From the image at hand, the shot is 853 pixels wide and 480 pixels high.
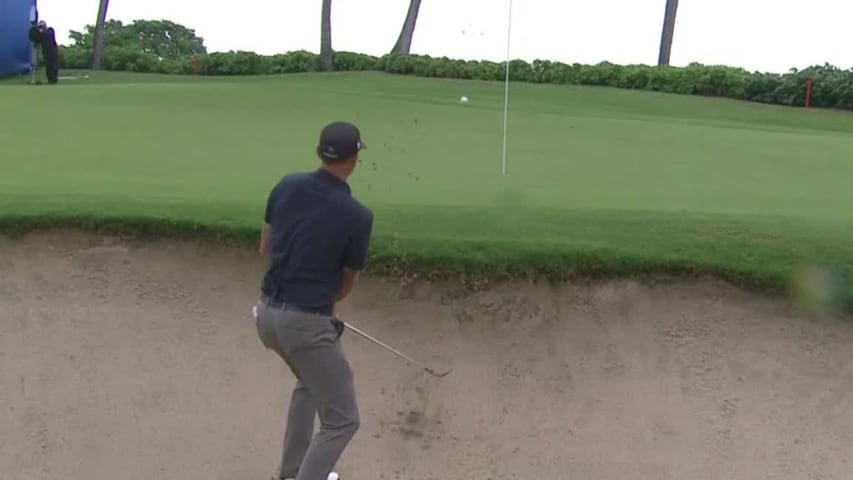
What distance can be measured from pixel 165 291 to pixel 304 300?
102 inches

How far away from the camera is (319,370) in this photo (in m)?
4.59

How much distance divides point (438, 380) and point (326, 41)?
31.3 meters

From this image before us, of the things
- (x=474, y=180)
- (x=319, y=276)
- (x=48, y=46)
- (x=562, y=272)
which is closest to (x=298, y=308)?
(x=319, y=276)

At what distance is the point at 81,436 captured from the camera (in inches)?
228

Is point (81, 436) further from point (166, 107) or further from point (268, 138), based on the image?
point (166, 107)

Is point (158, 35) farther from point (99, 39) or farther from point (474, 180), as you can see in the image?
point (474, 180)

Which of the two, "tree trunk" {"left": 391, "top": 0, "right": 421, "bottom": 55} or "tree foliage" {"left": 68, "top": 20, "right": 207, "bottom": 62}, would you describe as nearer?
"tree trunk" {"left": 391, "top": 0, "right": 421, "bottom": 55}

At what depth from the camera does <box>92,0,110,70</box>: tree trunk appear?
122ft

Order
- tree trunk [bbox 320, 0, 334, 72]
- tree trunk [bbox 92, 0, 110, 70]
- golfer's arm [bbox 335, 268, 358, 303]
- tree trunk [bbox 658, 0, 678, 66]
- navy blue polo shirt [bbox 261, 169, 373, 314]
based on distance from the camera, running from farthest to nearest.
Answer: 1. tree trunk [bbox 92, 0, 110, 70]
2. tree trunk [bbox 320, 0, 334, 72]
3. tree trunk [bbox 658, 0, 678, 66]
4. golfer's arm [bbox 335, 268, 358, 303]
5. navy blue polo shirt [bbox 261, 169, 373, 314]

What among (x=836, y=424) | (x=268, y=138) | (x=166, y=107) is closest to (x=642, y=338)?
(x=836, y=424)

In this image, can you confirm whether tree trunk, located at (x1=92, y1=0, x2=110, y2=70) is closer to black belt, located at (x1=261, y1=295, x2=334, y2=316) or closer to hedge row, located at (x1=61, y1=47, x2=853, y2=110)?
hedge row, located at (x1=61, y1=47, x2=853, y2=110)

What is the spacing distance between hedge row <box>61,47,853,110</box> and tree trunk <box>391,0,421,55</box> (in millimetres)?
1671

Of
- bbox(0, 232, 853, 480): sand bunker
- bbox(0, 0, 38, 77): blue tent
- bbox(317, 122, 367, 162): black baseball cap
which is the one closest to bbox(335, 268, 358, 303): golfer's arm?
bbox(317, 122, 367, 162): black baseball cap

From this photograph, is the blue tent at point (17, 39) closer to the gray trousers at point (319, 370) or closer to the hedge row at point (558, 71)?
the hedge row at point (558, 71)
